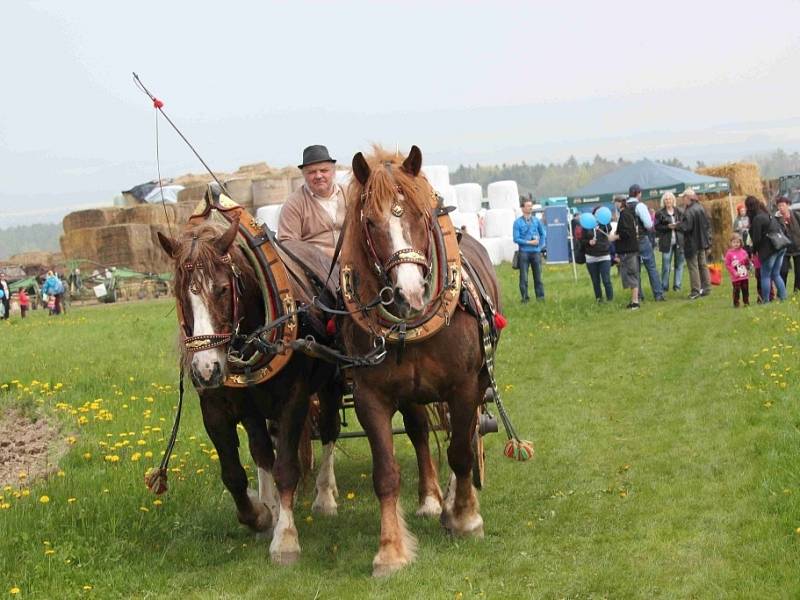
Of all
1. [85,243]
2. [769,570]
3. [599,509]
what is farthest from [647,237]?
[85,243]

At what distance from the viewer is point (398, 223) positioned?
5.61 meters

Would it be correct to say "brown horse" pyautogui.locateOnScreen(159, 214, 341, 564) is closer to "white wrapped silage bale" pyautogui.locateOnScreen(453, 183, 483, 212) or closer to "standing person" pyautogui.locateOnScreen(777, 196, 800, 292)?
"standing person" pyautogui.locateOnScreen(777, 196, 800, 292)

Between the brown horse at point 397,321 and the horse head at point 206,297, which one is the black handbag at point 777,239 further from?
the horse head at point 206,297

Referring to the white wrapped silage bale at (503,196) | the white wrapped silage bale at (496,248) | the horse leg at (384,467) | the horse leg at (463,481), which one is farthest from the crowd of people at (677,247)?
the white wrapped silage bale at (503,196)

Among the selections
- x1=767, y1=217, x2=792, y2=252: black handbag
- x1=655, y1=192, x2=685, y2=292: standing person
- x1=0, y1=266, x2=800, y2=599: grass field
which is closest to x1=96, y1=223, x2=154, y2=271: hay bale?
x1=655, y1=192, x2=685, y2=292: standing person

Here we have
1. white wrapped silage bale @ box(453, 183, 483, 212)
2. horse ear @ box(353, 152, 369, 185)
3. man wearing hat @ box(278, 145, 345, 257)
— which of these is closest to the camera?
horse ear @ box(353, 152, 369, 185)

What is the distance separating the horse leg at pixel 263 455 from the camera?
6.65 metres

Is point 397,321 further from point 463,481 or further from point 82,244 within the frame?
point 82,244

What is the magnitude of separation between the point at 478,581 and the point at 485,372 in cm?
154

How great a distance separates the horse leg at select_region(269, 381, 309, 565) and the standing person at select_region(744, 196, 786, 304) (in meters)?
11.2

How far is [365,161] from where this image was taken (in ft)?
19.3

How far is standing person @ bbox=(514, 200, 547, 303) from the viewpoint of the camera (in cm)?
1945

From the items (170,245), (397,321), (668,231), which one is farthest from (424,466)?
(668,231)

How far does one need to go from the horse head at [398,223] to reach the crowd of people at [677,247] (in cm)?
1127
